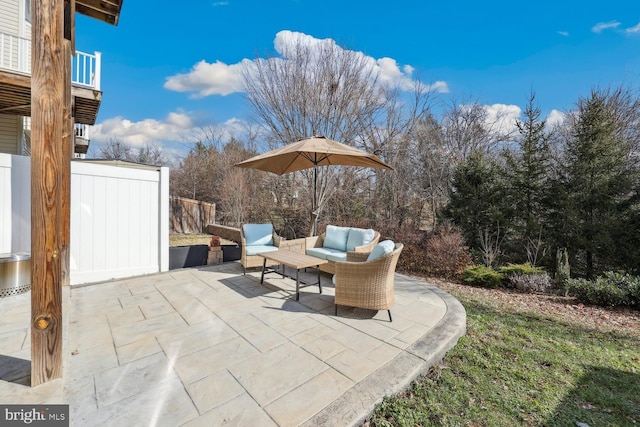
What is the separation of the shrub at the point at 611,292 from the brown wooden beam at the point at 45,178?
7.69 m

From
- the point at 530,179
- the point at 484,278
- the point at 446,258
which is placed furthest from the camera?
the point at 530,179

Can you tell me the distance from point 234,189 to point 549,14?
1119 centimetres

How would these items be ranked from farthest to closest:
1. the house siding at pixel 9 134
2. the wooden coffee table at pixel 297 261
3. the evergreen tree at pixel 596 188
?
the evergreen tree at pixel 596 188, the house siding at pixel 9 134, the wooden coffee table at pixel 297 261

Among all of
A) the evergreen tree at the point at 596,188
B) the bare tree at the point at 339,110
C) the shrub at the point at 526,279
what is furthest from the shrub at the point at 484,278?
the evergreen tree at the point at 596,188

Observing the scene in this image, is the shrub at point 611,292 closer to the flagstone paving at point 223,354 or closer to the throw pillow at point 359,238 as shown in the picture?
the flagstone paving at point 223,354

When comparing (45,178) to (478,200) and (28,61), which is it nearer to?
(28,61)

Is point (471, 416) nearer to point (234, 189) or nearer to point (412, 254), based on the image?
point (412, 254)

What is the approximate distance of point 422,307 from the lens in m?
3.76

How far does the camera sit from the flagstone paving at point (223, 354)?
1.86 meters

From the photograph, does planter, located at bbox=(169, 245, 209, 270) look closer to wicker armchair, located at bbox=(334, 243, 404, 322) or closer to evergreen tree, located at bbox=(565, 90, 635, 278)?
wicker armchair, located at bbox=(334, 243, 404, 322)

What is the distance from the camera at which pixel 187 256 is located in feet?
20.9

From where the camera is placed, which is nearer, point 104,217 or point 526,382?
point 526,382

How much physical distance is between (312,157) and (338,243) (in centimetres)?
191

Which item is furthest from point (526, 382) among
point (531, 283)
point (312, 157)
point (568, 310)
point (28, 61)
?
point (28, 61)
